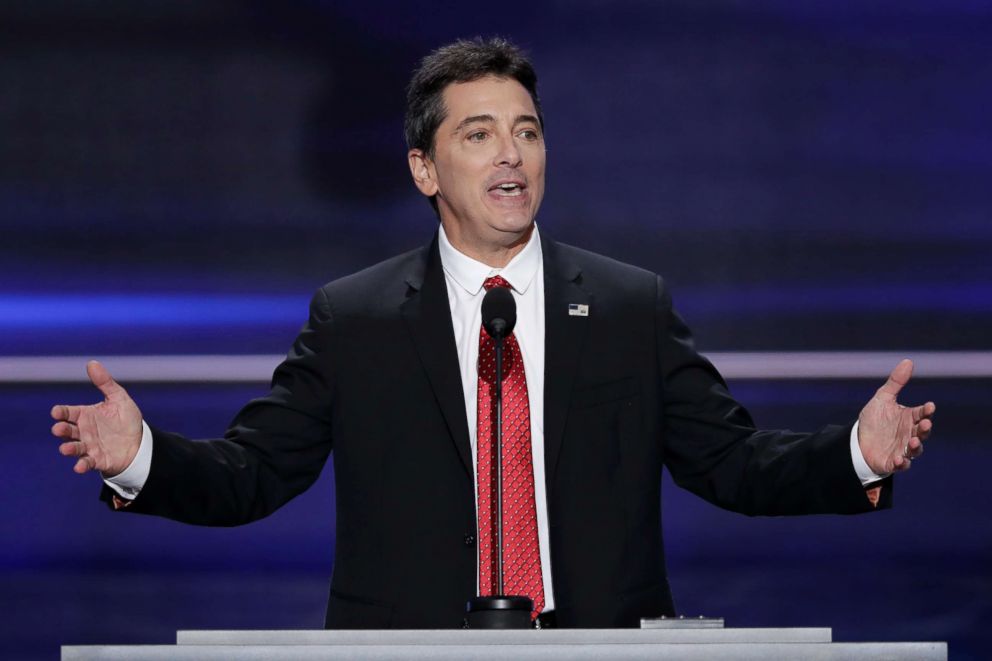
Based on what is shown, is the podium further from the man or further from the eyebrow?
the eyebrow

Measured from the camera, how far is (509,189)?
2.64 meters

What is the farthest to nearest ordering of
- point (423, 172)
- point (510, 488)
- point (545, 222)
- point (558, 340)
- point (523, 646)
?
point (545, 222) → point (423, 172) → point (558, 340) → point (510, 488) → point (523, 646)

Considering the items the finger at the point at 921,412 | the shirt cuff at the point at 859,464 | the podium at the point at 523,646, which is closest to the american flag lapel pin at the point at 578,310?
the shirt cuff at the point at 859,464

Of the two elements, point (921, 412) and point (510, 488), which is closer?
point (921, 412)

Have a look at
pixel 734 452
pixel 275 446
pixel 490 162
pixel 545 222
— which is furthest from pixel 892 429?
pixel 545 222

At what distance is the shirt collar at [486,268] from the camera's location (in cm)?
266

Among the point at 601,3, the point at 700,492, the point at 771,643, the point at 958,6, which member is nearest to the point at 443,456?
the point at 700,492

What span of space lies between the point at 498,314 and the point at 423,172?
0.75 m

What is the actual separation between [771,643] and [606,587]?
35.4 inches

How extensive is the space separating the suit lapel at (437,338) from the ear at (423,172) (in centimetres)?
14

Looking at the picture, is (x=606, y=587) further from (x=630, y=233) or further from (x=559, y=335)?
(x=630, y=233)

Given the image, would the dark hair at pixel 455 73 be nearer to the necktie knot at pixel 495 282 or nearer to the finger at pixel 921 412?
the necktie knot at pixel 495 282

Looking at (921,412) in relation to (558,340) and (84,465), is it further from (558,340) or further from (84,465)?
(84,465)

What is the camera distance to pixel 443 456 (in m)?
2.51
